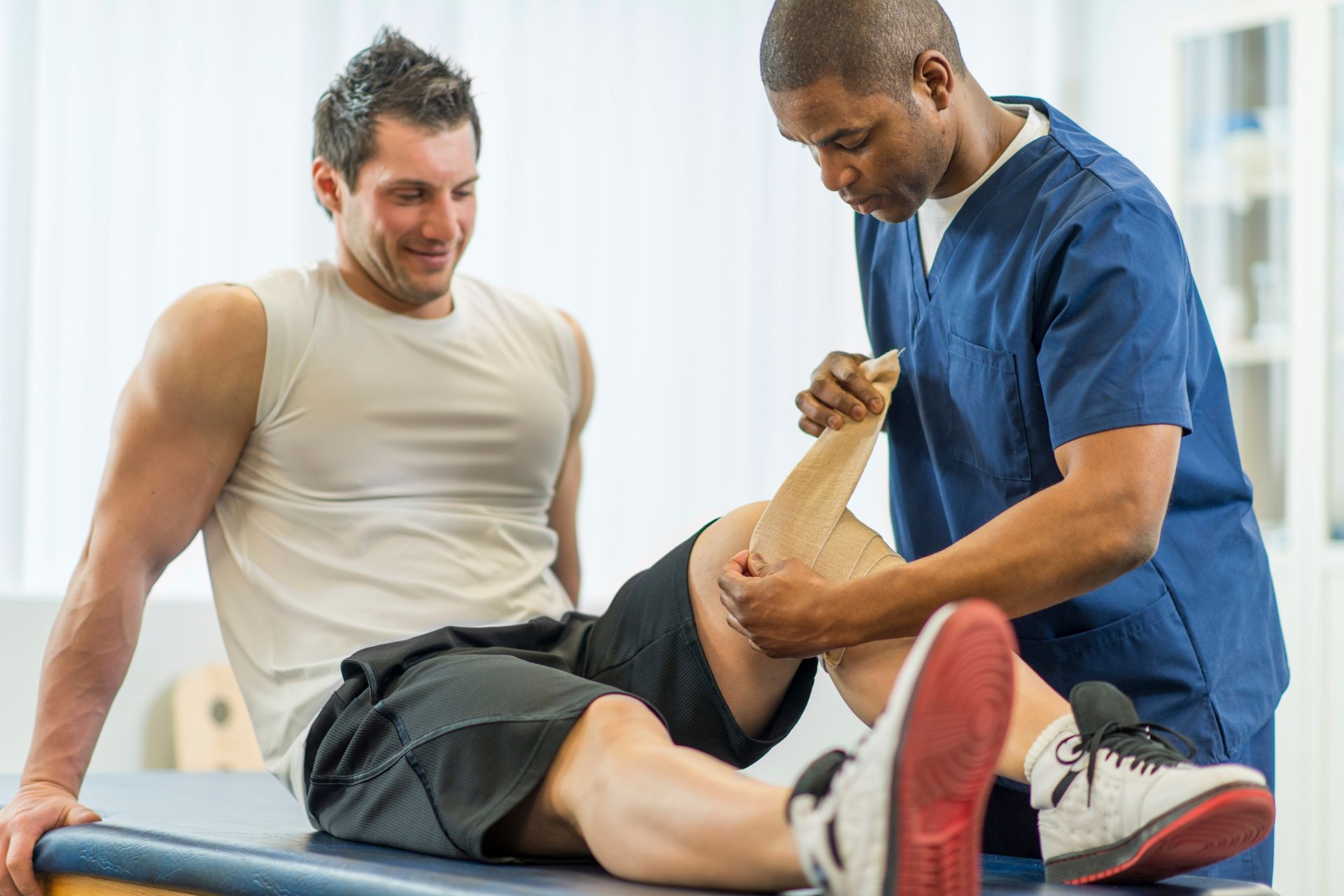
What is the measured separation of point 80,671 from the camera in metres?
1.37

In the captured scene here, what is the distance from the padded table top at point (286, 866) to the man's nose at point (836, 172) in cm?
64

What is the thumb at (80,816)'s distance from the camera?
1.28 metres

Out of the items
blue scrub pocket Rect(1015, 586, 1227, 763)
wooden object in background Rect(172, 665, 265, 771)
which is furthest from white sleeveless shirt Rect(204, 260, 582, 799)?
wooden object in background Rect(172, 665, 265, 771)

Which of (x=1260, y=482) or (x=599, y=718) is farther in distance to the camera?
(x=1260, y=482)

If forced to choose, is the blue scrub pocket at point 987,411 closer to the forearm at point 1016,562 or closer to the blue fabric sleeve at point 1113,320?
the blue fabric sleeve at point 1113,320

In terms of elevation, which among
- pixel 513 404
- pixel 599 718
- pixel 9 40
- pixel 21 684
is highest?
pixel 9 40

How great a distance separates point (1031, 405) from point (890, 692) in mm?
322

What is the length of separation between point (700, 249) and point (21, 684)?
1.68m

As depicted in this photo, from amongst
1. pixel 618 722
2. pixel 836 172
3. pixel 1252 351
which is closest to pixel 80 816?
pixel 618 722

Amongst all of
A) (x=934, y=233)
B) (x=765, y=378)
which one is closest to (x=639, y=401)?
(x=765, y=378)

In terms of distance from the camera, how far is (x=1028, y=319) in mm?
1232

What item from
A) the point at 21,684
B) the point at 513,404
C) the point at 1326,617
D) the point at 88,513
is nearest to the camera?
the point at 513,404

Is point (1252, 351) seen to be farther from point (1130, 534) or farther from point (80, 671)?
point (80, 671)

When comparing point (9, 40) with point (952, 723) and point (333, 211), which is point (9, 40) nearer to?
point (333, 211)
